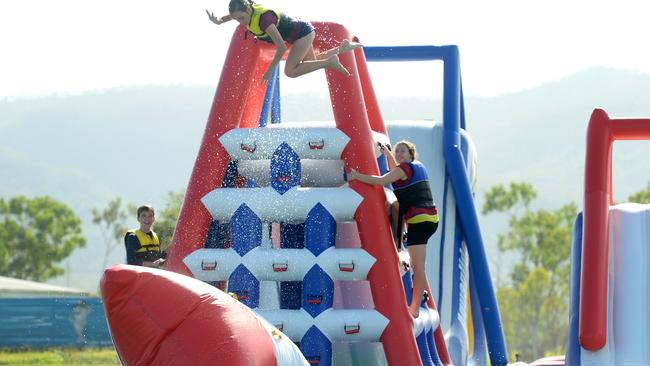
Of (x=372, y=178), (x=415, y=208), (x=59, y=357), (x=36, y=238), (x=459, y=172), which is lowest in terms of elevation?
(x=59, y=357)

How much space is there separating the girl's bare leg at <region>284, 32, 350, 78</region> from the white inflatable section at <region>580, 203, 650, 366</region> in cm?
221

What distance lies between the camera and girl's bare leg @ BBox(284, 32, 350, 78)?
22.9 ft

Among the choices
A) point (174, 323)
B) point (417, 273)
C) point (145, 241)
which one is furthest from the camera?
point (145, 241)

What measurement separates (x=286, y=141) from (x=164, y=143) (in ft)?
440

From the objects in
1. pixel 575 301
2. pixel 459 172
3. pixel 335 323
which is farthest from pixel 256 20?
pixel 459 172

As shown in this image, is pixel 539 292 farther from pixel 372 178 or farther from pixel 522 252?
pixel 372 178

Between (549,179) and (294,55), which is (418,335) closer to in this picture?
(294,55)

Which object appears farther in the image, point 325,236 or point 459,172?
point 459,172

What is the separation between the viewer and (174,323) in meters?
5.08

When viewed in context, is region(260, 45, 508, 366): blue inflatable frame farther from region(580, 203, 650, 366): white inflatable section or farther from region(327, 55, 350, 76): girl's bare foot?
region(327, 55, 350, 76): girl's bare foot

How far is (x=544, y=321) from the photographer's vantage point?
37.9 meters

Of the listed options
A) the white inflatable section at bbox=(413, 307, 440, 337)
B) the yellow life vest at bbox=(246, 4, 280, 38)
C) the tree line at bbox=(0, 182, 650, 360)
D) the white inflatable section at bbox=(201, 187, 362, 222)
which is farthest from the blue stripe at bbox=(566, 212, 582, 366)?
the tree line at bbox=(0, 182, 650, 360)

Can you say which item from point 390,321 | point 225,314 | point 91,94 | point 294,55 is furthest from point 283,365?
point 91,94

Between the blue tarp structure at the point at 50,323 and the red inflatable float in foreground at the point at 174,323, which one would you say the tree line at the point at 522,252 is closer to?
the blue tarp structure at the point at 50,323
